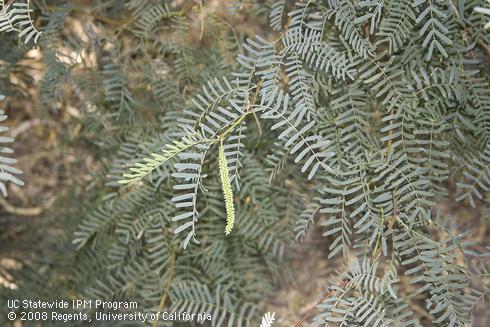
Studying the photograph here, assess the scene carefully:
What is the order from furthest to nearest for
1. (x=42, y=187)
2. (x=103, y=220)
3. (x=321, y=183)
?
(x=42, y=187)
(x=103, y=220)
(x=321, y=183)

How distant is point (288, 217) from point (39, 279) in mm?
376

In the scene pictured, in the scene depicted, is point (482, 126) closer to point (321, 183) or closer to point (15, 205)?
point (321, 183)

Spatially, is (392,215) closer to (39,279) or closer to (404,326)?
(404,326)

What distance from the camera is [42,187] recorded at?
0.99 meters

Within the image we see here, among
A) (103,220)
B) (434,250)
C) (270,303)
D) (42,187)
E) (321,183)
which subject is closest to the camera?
(434,250)

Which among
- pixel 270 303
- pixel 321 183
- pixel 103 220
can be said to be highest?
pixel 321 183

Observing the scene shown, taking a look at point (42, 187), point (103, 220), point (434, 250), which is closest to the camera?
point (434, 250)

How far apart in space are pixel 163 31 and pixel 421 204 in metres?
→ 0.42

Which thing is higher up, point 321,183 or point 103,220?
point 321,183

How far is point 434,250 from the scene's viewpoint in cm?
45

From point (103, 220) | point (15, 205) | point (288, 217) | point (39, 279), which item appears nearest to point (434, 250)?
point (288, 217)

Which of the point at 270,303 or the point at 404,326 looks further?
the point at 270,303

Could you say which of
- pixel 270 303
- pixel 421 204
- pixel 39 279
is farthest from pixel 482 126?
pixel 39 279

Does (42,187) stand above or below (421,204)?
below
